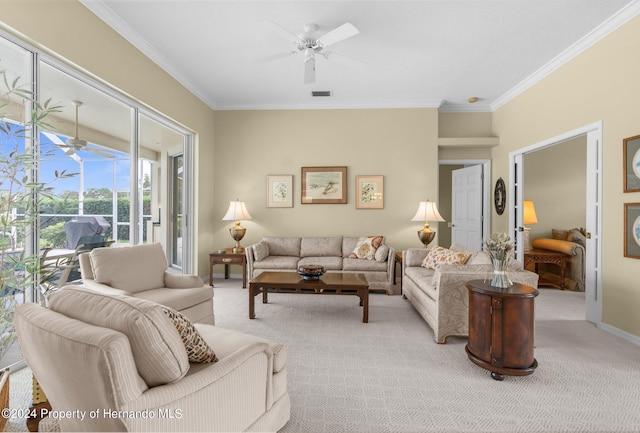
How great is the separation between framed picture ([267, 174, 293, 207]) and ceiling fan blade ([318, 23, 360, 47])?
282 centimetres

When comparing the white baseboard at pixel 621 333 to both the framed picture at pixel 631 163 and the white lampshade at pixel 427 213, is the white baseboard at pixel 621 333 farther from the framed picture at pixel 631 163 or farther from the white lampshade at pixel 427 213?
the white lampshade at pixel 427 213

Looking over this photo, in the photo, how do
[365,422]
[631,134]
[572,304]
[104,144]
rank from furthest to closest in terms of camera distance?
[572,304], [104,144], [631,134], [365,422]

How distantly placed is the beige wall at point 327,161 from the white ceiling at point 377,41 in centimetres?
53

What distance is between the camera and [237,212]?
536 centimetres

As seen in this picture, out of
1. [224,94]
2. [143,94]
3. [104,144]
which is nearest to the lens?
[104,144]

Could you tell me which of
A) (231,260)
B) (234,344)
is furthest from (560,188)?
(234,344)

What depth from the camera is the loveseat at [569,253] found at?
505 cm

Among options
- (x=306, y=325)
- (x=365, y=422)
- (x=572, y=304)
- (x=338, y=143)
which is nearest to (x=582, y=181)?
(x=572, y=304)

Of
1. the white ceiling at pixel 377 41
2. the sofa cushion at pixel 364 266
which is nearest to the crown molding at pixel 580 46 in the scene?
the white ceiling at pixel 377 41

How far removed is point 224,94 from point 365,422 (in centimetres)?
513

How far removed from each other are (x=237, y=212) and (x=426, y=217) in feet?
10.5

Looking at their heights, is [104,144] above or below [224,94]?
below

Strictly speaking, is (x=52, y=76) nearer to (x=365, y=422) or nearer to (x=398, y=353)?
(x=365, y=422)

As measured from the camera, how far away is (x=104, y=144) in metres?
3.37
